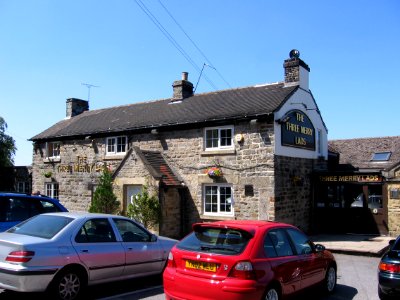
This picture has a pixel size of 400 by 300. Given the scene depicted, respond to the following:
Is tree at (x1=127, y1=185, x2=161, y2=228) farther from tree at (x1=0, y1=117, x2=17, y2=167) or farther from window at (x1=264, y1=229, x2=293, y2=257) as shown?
tree at (x1=0, y1=117, x2=17, y2=167)

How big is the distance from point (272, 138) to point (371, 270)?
20.2 feet

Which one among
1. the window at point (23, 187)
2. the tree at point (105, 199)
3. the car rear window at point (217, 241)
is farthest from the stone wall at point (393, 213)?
the window at point (23, 187)

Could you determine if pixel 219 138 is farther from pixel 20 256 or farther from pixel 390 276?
pixel 20 256

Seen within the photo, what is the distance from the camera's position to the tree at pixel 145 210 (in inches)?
596

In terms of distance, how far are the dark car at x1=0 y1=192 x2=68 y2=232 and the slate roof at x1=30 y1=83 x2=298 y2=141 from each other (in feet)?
27.3

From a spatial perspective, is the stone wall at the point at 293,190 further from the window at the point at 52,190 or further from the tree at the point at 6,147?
the tree at the point at 6,147

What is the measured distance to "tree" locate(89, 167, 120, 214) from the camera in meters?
16.2

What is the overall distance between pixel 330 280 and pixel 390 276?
167cm

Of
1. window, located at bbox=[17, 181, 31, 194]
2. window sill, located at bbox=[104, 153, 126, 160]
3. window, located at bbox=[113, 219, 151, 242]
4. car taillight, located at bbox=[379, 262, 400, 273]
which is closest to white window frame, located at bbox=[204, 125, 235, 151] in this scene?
window sill, located at bbox=[104, 153, 126, 160]

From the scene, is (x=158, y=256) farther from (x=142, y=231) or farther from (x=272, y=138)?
(x=272, y=138)

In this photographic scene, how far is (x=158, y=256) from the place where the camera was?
8.45 m

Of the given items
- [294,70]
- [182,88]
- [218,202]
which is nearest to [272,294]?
[218,202]

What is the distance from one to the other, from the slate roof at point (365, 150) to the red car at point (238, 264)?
17.2 meters

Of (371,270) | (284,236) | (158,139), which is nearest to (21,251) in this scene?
(284,236)
